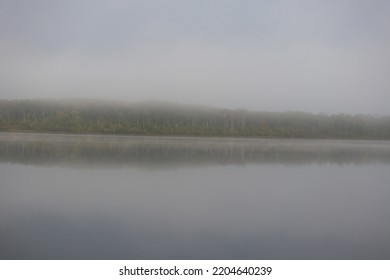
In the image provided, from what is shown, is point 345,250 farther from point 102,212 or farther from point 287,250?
point 102,212

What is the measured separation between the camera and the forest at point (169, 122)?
26.2 metres

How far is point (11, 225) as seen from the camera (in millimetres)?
3727

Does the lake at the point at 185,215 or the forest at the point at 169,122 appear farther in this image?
the forest at the point at 169,122

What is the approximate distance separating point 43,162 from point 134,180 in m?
3.36

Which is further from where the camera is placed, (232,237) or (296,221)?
(296,221)

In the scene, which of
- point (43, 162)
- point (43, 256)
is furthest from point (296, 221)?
point (43, 162)

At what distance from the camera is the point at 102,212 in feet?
14.4

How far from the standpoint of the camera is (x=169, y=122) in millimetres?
27938

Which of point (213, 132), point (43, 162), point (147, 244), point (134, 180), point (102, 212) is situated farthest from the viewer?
point (213, 132)

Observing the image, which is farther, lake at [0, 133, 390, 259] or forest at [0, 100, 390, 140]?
forest at [0, 100, 390, 140]

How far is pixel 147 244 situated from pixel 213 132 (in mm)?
25546

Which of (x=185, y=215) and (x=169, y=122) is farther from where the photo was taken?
(x=169, y=122)

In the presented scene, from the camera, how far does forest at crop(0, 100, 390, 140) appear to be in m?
26.2
